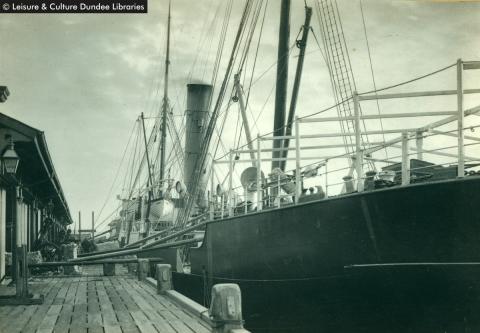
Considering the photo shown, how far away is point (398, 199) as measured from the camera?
6.80 metres

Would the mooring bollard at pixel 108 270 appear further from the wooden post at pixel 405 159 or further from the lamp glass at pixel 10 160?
the wooden post at pixel 405 159

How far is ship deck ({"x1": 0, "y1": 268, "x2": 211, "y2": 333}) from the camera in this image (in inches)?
248

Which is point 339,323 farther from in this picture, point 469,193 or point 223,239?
point 223,239

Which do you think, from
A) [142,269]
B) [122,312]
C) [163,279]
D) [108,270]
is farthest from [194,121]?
[122,312]

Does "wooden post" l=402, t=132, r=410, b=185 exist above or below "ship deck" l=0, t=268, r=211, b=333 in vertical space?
above

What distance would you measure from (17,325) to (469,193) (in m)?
5.36

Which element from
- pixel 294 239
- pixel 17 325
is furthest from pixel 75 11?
pixel 294 239

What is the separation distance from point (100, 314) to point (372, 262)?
3.62 m

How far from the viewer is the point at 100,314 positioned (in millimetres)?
7301

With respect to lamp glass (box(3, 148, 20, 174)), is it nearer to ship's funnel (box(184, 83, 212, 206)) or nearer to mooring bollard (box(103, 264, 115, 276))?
mooring bollard (box(103, 264, 115, 276))

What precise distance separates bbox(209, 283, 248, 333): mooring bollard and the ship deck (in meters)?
0.84

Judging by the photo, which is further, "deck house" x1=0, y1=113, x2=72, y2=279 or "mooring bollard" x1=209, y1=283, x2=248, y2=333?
"deck house" x1=0, y1=113, x2=72, y2=279

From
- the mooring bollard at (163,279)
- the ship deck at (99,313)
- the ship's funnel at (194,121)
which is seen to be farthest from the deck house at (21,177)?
the ship's funnel at (194,121)

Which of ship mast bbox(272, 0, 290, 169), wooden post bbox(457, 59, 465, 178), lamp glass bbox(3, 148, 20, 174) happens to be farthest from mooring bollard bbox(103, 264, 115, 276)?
wooden post bbox(457, 59, 465, 178)
